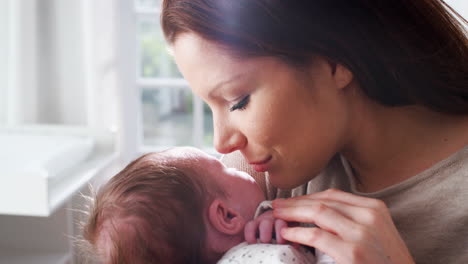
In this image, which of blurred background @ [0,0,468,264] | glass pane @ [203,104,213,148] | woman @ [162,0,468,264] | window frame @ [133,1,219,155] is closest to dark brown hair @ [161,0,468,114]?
woman @ [162,0,468,264]

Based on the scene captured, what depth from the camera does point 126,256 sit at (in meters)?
1.13

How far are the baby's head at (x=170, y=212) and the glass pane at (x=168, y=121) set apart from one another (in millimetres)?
2117

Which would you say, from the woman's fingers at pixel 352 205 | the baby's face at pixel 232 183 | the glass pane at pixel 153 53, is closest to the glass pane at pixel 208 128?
the glass pane at pixel 153 53

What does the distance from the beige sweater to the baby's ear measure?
32 cm

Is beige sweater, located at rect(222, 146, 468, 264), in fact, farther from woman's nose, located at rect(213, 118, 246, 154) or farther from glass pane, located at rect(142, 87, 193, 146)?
glass pane, located at rect(142, 87, 193, 146)

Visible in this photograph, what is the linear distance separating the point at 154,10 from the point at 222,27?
2200 millimetres

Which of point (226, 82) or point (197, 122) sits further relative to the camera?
point (197, 122)

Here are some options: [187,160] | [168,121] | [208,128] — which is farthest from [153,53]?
[187,160]

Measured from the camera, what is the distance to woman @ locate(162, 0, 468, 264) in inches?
39.6

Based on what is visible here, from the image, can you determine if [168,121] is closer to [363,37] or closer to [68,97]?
[68,97]

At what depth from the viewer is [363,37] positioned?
108 centimetres

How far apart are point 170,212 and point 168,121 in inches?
90.5

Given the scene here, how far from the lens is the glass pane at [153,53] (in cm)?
316

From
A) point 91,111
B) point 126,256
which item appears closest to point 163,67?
point 91,111
